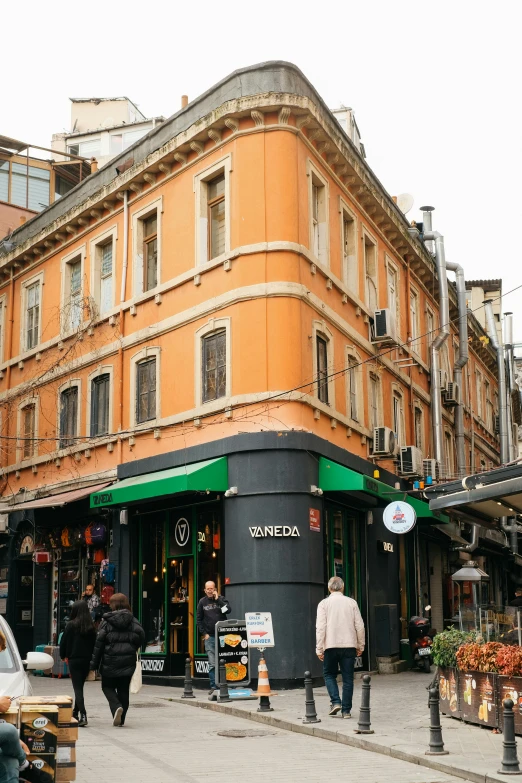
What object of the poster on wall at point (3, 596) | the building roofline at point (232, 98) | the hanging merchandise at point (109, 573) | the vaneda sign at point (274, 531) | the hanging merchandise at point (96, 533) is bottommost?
the poster on wall at point (3, 596)

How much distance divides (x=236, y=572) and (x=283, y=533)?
1196 millimetres

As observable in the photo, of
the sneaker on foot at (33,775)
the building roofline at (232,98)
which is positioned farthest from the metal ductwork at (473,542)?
the sneaker on foot at (33,775)

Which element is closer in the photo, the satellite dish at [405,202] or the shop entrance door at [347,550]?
the shop entrance door at [347,550]

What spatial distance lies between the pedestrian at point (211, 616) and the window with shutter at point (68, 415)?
860 centimetres

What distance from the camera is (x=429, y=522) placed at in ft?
86.7

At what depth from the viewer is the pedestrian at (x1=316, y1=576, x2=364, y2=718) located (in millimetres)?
13211

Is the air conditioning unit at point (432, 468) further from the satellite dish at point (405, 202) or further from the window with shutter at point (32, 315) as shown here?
the window with shutter at point (32, 315)

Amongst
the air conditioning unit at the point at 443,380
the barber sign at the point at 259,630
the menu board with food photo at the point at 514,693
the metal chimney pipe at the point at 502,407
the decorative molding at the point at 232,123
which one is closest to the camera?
the menu board with food photo at the point at 514,693

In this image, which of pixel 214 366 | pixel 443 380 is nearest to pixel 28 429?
pixel 214 366

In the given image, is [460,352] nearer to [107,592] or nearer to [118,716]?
[107,592]

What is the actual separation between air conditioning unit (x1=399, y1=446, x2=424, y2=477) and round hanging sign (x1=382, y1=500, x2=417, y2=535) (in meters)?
5.09

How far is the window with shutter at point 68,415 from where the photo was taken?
81.8 feet

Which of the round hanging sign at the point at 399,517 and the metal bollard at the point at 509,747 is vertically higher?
the round hanging sign at the point at 399,517

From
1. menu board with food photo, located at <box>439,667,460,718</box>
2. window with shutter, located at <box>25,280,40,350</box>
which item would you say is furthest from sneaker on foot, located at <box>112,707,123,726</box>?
window with shutter, located at <box>25,280,40,350</box>
